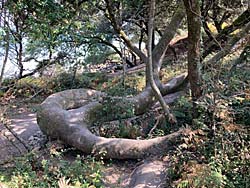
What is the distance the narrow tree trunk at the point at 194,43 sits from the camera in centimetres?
467

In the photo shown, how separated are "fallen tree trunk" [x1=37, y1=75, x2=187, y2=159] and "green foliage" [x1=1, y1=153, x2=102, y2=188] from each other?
0.48 metres

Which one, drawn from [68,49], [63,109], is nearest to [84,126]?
[63,109]

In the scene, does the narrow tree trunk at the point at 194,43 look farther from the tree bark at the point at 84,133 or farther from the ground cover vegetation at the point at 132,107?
the tree bark at the point at 84,133

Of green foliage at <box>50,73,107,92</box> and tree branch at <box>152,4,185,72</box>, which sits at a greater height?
tree branch at <box>152,4,185,72</box>

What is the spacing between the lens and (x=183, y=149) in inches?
178

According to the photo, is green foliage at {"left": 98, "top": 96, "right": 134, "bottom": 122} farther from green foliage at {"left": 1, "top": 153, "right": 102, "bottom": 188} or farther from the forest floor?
green foliage at {"left": 1, "top": 153, "right": 102, "bottom": 188}

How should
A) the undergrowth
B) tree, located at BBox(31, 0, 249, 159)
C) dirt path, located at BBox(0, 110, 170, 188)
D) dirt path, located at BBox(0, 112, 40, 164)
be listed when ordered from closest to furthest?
the undergrowth < dirt path, located at BBox(0, 110, 170, 188) < tree, located at BBox(31, 0, 249, 159) < dirt path, located at BBox(0, 112, 40, 164)

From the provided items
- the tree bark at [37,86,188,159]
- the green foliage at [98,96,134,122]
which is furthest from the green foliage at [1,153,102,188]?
the green foliage at [98,96,134,122]

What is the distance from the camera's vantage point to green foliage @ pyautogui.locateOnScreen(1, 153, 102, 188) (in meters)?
4.01

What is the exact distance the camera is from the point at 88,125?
6.04 m

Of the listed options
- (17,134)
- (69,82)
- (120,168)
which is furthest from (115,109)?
(69,82)

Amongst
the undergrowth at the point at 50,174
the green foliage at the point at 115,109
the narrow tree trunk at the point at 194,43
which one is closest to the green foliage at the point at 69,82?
the green foliage at the point at 115,109

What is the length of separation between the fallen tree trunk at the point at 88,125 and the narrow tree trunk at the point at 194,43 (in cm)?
78

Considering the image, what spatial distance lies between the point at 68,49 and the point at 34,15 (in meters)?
3.21
